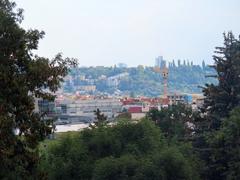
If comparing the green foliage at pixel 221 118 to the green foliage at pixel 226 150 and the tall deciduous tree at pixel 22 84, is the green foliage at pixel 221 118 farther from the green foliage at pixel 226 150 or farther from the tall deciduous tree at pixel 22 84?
the tall deciduous tree at pixel 22 84

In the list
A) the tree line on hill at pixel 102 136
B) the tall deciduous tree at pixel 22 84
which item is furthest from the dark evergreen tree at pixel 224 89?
the tall deciduous tree at pixel 22 84

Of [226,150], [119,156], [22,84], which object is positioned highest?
[22,84]

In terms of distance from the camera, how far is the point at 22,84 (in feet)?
39.3

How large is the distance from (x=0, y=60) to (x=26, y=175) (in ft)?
8.16

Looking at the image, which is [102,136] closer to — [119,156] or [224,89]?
[119,156]

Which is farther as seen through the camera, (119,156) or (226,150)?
(119,156)

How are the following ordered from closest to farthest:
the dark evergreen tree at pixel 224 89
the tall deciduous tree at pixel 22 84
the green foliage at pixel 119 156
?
1. the tall deciduous tree at pixel 22 84
2. the green foliage at pixel 119 156
3. the dark evergreen tree at pixel 224 89

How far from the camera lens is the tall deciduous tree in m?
11.8

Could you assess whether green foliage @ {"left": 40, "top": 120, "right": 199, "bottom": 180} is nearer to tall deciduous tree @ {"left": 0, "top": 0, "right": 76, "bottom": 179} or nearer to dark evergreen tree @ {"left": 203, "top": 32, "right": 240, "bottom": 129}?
dark evergreen tree @ {"left": 203, "top": 32, "right": 240, "bottom": 129}

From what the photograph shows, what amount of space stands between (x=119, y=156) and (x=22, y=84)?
53.4 feet

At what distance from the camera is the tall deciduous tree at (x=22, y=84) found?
38.8 feet

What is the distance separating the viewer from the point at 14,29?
39.8 ft

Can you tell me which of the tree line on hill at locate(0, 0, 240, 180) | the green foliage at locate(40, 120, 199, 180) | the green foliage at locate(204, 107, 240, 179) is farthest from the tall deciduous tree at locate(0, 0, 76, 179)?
the green foliage at locate(204, 107, 240, 179)

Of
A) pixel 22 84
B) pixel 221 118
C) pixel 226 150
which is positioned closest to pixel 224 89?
pixel 221 118
